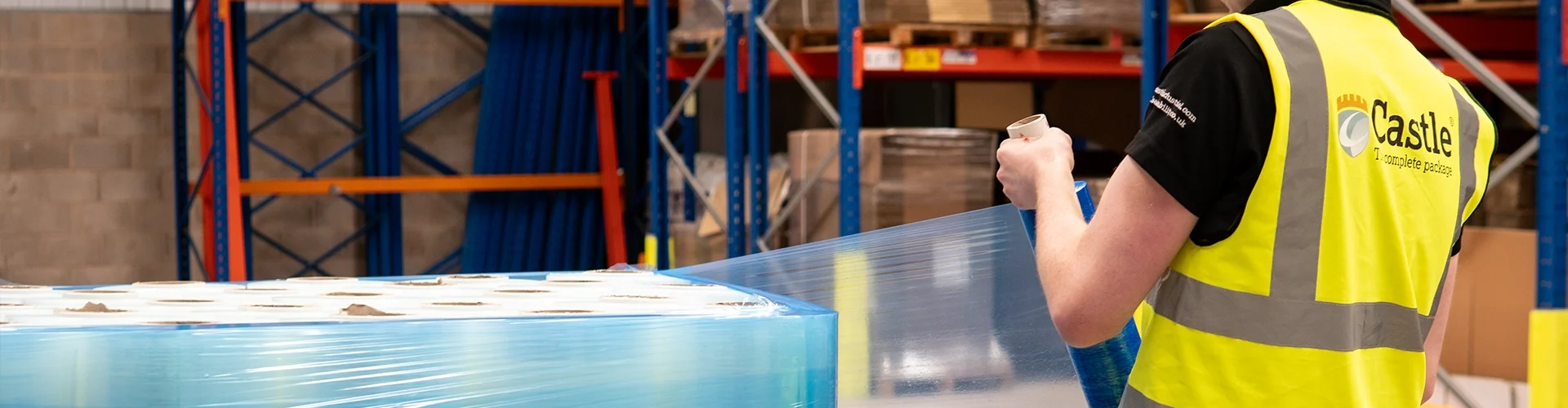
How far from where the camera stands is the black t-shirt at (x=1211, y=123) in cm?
153

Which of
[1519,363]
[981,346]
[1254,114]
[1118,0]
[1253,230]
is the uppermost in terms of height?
[1118,0]

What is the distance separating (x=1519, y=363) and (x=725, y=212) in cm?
429

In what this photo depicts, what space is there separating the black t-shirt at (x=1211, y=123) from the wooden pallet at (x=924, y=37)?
4213 mm

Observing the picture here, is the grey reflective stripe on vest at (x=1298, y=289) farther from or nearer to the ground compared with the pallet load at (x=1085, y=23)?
nearer to the ground

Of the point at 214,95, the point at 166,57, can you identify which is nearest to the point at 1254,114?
the point at 214,95

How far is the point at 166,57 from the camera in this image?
9.45 m

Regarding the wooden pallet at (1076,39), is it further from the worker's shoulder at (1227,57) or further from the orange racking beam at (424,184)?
the worker's shoulder at (1227,57)

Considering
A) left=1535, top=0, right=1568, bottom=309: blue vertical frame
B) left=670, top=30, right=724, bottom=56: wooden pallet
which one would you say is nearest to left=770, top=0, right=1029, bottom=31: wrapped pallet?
left=670, top=30, right=724, bottom=56: wooden pallet

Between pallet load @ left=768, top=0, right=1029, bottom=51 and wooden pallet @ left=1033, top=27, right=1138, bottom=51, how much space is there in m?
0.07

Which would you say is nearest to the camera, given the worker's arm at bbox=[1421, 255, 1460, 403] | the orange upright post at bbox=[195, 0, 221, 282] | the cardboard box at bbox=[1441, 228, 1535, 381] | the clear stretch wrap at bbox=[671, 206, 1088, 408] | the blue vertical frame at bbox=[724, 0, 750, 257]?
the worker's arm at bbox=[1421, 255, 1460, 403]

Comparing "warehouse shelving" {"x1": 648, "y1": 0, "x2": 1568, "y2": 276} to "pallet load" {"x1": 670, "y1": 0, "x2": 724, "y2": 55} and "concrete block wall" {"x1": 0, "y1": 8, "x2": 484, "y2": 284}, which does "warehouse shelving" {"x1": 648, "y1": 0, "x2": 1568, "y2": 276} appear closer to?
"pallet load" {"x1": 670, "y1": 0, "x2": 724, "y2": 55}

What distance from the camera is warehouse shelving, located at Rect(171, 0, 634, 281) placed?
8.59 metres

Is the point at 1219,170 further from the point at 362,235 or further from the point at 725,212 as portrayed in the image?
the point at 362,235

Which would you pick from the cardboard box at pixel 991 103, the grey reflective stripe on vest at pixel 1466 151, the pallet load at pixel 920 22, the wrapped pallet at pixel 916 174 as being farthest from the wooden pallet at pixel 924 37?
the grey reflective stripe on vest at pixel 1466 151
